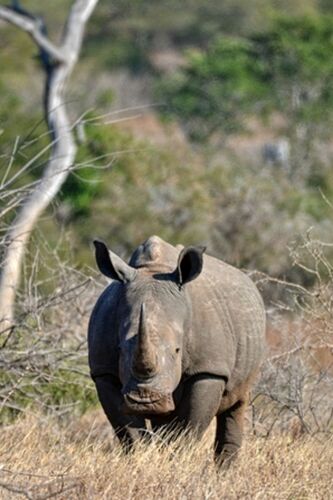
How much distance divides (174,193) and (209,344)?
48.2 ft

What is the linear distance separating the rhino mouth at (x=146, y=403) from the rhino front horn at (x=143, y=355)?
106mm

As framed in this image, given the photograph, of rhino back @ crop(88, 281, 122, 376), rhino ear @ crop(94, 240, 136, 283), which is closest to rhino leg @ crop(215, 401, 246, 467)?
rhino back @ crop(88, 281, 122, 376)

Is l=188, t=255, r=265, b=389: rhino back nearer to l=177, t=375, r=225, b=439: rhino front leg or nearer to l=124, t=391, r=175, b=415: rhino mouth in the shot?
l=177, t=375, r=225, b=439: rhino front leg

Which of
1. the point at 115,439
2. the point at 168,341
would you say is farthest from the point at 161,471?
the point at 115,439

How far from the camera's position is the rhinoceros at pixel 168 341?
8180 mm

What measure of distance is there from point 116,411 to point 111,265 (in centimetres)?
79

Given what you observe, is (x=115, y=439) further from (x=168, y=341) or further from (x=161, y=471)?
(x=161, y=471)

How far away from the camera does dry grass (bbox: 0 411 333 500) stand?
736 cm

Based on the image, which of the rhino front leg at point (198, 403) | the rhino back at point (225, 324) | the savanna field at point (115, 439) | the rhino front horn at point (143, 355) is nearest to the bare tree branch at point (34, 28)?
the savanna field at point (115, 439)

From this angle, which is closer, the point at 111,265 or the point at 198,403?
the point at 111,265

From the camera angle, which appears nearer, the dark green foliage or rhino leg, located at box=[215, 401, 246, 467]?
rhino leg, located at box=[215, 401, 246, 467]

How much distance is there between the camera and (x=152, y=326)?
27.4 feet

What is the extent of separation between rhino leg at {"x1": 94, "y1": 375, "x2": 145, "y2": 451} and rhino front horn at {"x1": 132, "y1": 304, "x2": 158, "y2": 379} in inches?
27.3

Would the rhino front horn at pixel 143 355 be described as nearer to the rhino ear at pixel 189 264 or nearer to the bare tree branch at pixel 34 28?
the rhino ear at pixel 189 264
